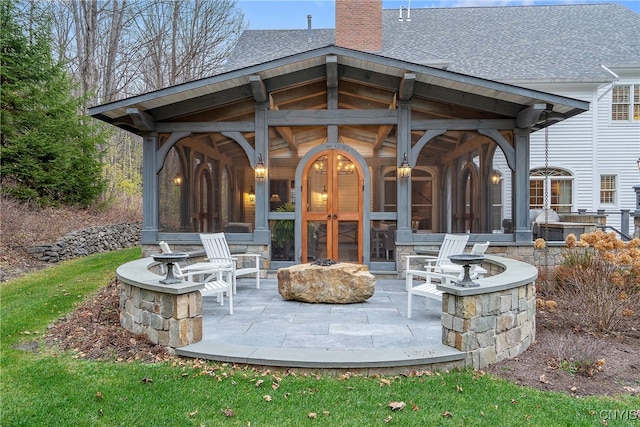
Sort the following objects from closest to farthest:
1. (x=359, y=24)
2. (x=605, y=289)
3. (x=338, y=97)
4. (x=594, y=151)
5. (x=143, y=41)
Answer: (x=605, y=289) → (x=338, y=97) → (x=359, y=24) → (x=594, y=151) → (x=143, y=41)

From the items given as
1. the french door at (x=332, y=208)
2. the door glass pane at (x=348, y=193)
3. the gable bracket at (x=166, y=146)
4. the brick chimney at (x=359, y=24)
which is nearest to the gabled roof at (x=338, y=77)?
the gable bracket at (x=166, y=146)

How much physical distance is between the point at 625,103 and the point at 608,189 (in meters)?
2.72

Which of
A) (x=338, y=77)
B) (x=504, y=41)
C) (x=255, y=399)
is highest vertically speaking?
(x=504, y=41)

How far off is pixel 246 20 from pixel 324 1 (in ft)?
13.8

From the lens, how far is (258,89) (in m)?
7.21

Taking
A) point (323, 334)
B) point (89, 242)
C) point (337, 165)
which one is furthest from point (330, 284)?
point (89, 242)

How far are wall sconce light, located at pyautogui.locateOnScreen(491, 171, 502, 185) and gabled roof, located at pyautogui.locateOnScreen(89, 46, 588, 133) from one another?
53.1 inches

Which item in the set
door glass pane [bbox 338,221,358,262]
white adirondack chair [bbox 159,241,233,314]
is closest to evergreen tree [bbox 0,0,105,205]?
white adirondack chair [bbox 159,241,233,314]

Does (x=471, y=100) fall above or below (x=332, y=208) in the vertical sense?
above

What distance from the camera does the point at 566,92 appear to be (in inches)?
493

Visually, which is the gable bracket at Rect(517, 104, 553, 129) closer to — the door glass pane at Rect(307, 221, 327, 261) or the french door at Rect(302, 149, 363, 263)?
the french door at Rect(302, 149, 363, 263)

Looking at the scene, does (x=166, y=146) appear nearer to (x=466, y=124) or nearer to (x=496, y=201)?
(x=466, y=124)

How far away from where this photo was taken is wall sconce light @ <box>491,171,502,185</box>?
8.19 meters

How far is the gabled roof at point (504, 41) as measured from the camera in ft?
41.9
